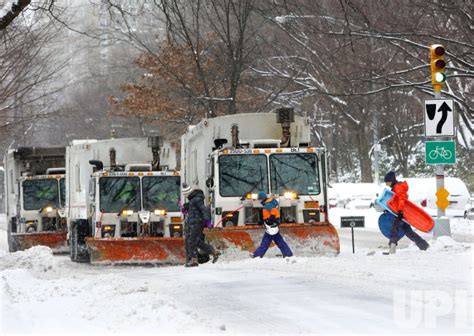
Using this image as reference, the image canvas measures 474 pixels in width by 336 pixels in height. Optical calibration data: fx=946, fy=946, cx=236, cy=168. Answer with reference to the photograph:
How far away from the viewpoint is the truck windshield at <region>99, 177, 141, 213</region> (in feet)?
70.5

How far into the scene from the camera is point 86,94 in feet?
267

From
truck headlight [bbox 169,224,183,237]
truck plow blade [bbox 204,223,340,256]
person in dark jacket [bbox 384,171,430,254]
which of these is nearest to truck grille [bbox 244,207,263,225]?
truck plow blade [bbox 204,223,340,256]

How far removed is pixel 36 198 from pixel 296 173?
10398 mm

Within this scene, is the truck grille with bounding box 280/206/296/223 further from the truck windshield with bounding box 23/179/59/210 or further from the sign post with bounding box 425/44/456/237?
the truck windshield with bounding box 23/179/59/210

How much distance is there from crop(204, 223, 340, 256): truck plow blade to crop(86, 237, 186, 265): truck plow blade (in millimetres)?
2680

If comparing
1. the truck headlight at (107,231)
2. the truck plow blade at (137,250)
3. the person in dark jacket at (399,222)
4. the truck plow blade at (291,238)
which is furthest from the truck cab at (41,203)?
the person in dark jacket at (399,222)

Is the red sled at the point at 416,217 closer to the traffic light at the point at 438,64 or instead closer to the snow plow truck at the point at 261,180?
the snow plow truck at the point at 261,180

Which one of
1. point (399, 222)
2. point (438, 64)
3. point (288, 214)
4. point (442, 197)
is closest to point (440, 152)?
point (442, 197)

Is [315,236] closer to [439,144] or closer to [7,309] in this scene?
[439,144]

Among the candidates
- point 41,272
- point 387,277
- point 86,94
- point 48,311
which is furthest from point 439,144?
point 86,94

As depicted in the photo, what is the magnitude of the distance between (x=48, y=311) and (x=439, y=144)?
983cm

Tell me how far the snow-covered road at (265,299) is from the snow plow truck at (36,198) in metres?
11.2

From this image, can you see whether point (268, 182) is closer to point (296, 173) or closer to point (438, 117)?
point (296, 173)

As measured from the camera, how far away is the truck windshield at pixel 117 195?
70.5ft
